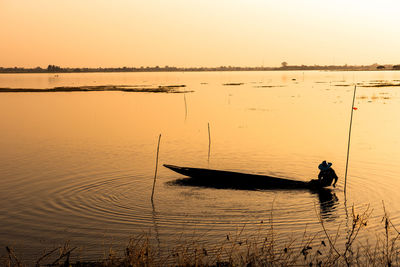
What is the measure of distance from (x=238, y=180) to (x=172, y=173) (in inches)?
103

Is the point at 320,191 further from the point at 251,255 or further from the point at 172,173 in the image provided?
the point at 251,255

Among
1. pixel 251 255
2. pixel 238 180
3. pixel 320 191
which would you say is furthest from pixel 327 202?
pixel 251 255

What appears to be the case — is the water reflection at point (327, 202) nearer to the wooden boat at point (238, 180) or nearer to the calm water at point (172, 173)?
the calm water at point (172, 173)

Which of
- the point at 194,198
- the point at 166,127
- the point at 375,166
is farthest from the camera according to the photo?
the point at 166,127

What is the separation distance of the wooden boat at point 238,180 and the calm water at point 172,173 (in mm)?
420

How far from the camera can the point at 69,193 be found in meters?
13.2

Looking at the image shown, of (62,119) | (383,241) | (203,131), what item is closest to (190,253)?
(383,241)

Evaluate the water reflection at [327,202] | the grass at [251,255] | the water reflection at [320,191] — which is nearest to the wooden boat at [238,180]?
the water reflection at [320,191]

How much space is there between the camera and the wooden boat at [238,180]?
13.5 meters

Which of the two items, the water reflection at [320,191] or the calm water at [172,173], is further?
the water reflection at [320,191]

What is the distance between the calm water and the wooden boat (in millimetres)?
420

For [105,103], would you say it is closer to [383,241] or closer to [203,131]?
[203,131]

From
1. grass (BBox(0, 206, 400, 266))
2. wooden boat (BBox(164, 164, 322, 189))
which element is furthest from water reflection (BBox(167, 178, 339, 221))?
grass (BBox(0, 206, 400, 266))

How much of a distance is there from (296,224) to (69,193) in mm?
6577
